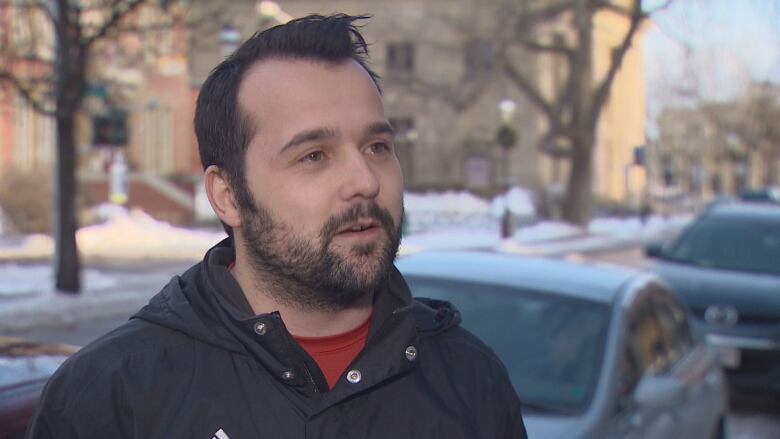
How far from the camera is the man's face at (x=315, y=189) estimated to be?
7.12ft

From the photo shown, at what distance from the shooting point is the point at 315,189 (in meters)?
2.17

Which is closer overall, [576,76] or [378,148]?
[378,148]

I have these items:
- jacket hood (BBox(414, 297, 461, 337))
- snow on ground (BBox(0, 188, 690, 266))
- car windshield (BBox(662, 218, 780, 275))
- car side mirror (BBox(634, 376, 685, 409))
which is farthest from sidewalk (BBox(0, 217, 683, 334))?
jacket hood (BBox(414, 297, 461, 337))

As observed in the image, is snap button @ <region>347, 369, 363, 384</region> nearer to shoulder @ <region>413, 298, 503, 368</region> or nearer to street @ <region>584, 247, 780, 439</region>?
shoulder @ <region>413, 298, 503, 368</region>

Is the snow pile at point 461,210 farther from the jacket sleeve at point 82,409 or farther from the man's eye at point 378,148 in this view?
the jacket sleeve at point 82,409

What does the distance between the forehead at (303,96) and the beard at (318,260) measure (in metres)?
0.18

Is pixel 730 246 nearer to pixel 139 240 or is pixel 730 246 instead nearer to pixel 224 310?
pixel 224 310

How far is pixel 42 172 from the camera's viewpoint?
30.0 meters

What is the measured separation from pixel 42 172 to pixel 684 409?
88.4 ft

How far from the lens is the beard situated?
2.17 m

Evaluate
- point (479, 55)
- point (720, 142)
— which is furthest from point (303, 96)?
point (720, 142)

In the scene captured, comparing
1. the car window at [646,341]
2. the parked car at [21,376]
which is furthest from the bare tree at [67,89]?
the parked car at [21,376]

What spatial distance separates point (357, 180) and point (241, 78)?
0.34 m

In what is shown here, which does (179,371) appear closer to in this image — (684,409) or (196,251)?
(684,409)
